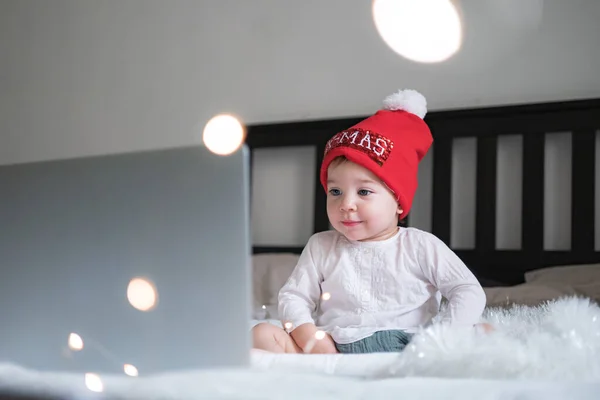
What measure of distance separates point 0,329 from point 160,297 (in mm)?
89

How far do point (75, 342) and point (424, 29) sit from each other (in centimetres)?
101

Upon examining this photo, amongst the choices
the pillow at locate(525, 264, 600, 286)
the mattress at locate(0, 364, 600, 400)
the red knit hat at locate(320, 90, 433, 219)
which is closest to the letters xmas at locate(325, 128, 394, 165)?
the red knit hat at locate(320, 90, 433, 219)

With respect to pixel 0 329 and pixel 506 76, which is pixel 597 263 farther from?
pixel 0 329

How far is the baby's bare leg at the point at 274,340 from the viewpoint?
0.34 meters

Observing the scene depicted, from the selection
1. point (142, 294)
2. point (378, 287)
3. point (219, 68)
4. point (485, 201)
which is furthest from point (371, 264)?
point (219, 68)

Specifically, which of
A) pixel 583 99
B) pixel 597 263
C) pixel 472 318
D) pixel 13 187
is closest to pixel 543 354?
pixel 472 318

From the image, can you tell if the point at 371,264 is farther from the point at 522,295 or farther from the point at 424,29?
the point at 424,29

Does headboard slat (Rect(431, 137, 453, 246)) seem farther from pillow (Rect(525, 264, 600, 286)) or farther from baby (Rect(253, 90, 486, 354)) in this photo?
baby (Rect(253, 90, 486, 354))

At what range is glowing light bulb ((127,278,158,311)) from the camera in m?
0.25

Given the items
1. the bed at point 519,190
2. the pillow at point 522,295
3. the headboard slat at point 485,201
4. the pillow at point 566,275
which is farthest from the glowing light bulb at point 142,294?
the headboard slat at point 485,201

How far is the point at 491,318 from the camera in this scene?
0.48m

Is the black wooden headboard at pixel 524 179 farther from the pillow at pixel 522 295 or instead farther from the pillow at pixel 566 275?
the pillow at pixel 522 295

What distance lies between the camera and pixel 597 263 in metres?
1.05

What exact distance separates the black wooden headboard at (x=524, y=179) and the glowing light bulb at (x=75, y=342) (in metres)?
0.75
